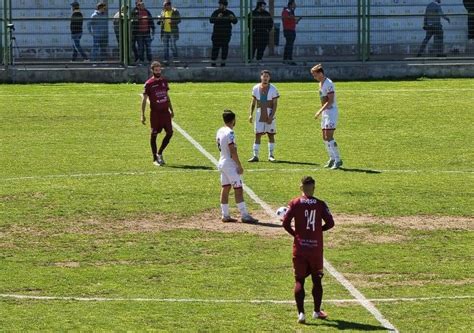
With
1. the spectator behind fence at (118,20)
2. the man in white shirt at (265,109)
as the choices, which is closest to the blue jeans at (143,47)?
the spectator behind fence at (118,20)

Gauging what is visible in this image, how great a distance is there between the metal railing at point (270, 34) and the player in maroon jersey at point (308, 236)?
2824 cm

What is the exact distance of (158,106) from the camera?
2741 centimetres

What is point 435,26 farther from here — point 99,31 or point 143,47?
point 99,31

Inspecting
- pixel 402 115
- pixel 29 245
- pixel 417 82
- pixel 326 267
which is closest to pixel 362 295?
pixel 326 267

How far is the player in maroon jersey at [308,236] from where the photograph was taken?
14.7 m

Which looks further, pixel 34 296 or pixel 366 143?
pixel 366 143

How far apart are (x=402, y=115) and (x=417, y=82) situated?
6759 millimetres

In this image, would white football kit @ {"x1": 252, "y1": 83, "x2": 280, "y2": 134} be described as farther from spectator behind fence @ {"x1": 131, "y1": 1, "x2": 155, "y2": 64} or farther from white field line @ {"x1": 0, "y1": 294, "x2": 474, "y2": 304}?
spectator behind fence @ {"x1": 131, "y1": 1, "x2": 155, "y2": 64}

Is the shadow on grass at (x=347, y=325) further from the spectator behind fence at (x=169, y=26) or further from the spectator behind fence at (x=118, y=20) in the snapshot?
the spectator behind fence at (x=118, y=20)

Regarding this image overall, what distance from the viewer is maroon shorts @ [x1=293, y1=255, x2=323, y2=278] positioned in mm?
14742

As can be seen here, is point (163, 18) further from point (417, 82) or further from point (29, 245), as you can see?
point (29, 245)

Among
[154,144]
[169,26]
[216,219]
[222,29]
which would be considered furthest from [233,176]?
[169,26]

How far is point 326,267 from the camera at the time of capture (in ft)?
58.1

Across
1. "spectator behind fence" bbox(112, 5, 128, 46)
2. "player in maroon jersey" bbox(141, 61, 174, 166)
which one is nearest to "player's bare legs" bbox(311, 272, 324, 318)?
"player in maroon jersey" bbox(141, 61, 174, 166)
